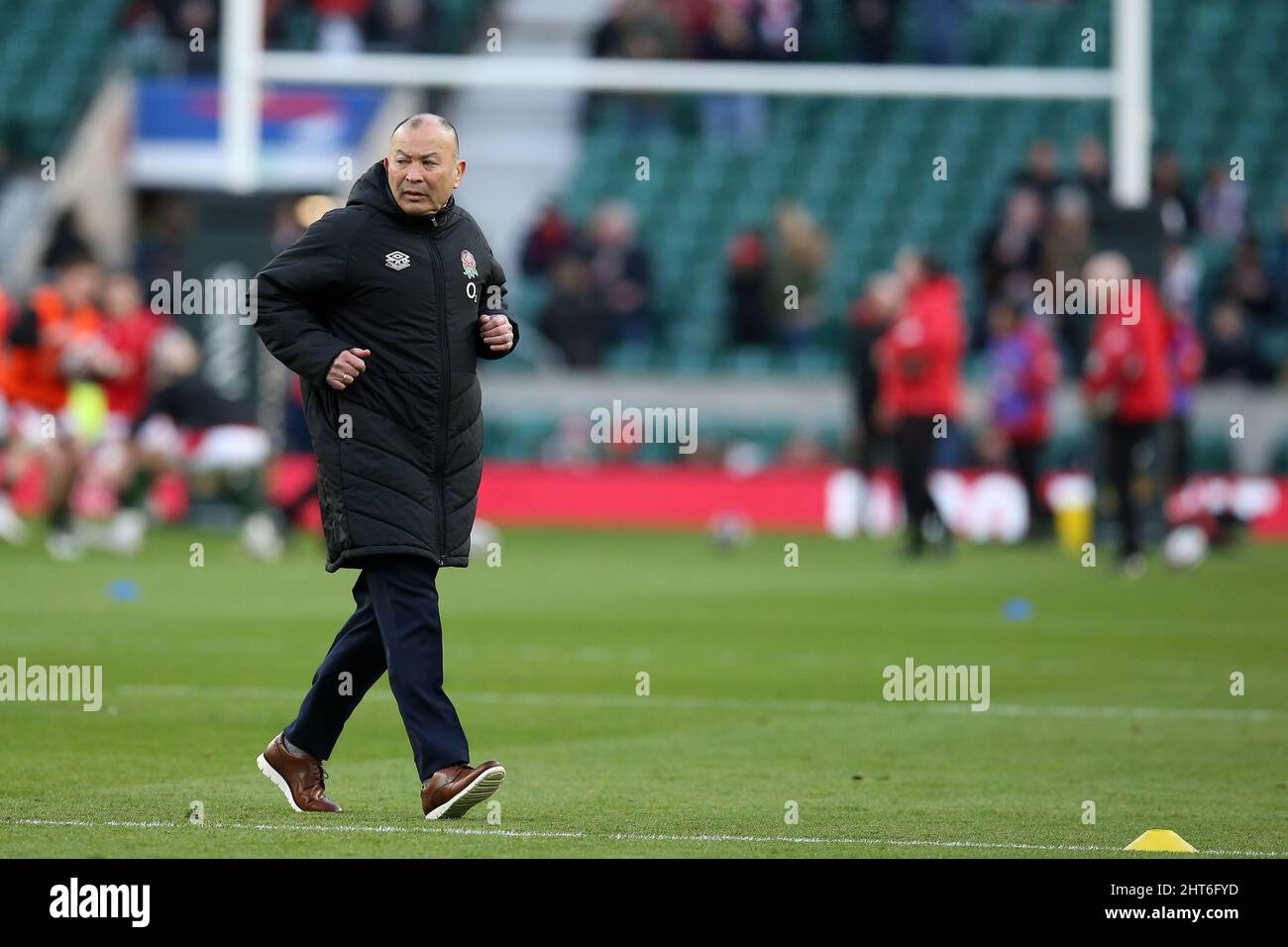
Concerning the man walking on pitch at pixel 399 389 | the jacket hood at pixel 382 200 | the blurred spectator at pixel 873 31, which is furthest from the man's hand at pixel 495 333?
the blurred spectator at pixel 873 31

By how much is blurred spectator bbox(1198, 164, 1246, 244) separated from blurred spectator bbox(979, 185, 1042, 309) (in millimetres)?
2734

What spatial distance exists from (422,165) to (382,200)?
7.9 inches

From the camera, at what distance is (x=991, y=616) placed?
16.6 metres

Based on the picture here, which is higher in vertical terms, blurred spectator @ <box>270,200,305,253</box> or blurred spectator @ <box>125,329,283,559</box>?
blurred spectator @ <box>270,200,305,253</box>

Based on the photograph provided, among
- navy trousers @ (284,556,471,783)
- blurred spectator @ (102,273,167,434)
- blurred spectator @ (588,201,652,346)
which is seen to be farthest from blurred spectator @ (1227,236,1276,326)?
navy trousers @ (284,556,471,783)

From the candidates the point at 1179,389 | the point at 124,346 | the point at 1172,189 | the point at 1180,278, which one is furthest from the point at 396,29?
the point at 1179,389

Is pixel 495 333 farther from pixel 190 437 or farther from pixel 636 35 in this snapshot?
pixel 636 35

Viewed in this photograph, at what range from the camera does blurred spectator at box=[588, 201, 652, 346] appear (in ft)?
95.6

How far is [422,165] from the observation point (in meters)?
7.96

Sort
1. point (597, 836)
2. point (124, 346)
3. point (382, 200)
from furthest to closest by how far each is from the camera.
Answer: point (124, 346) < point (382, 200) < point (597, 836)

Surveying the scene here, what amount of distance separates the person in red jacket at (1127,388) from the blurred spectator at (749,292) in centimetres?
779

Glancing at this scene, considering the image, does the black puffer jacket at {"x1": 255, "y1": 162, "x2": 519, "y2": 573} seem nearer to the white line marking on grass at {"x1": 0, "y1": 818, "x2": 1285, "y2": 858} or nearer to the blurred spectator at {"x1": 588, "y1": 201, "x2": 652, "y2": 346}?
the white line marking on grass at {"x1": 0, "y1": 818, "x2": 1285, "y2": 858}
